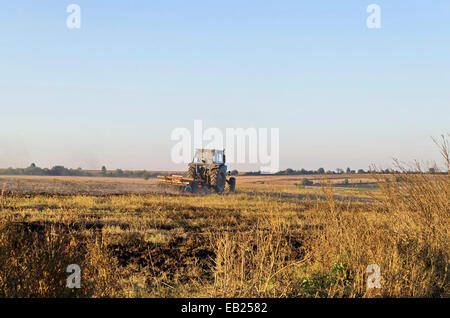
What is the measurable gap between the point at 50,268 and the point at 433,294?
528 cm

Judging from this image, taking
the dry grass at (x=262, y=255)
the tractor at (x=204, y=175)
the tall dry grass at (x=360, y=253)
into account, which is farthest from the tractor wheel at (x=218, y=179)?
the tall dry grass at (x=360, y=253)

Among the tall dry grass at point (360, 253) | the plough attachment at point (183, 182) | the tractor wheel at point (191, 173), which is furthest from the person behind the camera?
the tractor wheel at point (191, 173)

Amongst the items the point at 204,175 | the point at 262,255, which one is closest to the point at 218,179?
the point at 204,175

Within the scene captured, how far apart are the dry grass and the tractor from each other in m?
11.4

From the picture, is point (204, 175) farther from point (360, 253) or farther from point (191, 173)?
point (360, 253)

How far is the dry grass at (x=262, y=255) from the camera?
17.0 ft

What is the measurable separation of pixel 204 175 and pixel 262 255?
1942cm

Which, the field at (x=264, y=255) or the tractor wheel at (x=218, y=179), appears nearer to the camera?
the field at (x=264, y=255)

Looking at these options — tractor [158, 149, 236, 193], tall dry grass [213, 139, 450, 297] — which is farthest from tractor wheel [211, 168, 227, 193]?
tall dry grass [213, 139, 450, 297]

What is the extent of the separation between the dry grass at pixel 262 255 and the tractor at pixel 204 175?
11.4m

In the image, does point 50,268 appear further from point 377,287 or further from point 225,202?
point 225,202

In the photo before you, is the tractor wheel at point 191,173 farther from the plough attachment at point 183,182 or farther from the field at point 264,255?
the field at point 264,255
